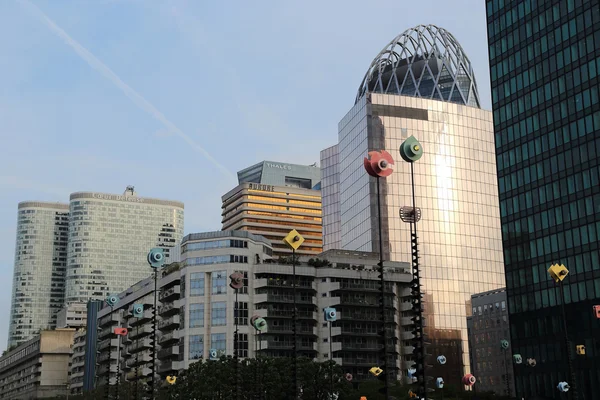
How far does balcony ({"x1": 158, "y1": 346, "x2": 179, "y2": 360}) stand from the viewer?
160m

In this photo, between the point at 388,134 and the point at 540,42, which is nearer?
the point at 540,42

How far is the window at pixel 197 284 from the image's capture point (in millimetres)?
158500

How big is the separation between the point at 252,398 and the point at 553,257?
49.0 m

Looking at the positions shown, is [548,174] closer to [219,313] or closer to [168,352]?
[219,313]

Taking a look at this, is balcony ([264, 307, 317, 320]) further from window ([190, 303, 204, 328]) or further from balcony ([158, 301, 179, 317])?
balcony ([158, 301, 179, 317])

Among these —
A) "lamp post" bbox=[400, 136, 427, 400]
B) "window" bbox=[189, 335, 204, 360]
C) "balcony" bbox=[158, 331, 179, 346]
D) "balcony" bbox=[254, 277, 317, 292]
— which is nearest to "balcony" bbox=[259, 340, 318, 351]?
"balcony" bbox=[254, 277, 317, 292]

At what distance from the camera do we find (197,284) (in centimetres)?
15888

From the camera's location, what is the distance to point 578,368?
11962cm

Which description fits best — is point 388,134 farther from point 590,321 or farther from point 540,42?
point 590,321

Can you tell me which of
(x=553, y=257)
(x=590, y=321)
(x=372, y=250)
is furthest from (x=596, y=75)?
(x=372, y=250)

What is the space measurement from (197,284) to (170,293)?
905 centimetres

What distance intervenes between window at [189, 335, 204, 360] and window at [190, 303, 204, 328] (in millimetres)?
2224

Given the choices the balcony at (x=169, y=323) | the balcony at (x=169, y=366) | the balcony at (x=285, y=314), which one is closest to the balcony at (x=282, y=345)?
the balcony at (x=285, y=314)

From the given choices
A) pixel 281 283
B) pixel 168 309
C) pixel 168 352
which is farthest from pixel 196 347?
pixel 281 283
